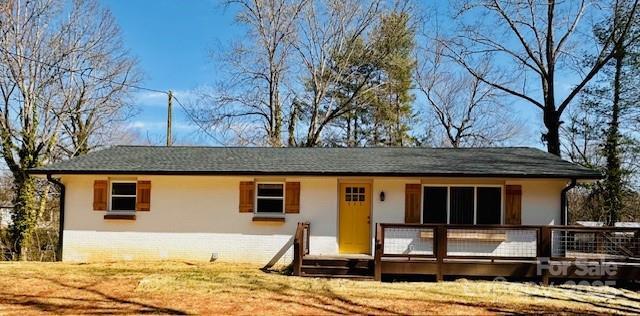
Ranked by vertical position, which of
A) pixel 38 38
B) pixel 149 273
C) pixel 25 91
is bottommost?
pixel 149 273

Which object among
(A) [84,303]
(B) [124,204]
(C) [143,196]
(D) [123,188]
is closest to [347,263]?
(A) [84,303]

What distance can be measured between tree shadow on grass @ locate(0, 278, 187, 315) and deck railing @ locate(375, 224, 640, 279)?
482 cm

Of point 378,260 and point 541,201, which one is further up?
point 541,201

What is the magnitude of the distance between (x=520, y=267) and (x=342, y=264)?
3718 millimetres

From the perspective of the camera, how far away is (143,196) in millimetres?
12555

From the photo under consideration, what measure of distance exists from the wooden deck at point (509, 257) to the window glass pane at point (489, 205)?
67 centimetres

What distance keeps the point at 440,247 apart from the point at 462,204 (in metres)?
1.90

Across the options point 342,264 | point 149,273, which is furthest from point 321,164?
point 149,273

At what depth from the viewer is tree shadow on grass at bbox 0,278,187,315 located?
7.21m

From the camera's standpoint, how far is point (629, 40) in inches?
682

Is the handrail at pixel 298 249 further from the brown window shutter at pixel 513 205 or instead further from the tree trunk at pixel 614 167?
the tree trunk at pixel 614 167

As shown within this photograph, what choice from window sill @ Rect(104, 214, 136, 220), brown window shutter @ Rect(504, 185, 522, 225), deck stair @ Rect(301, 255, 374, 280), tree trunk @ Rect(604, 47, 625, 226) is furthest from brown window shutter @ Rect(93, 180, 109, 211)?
tree trunk @ Rect(604, 47, 625, 226)

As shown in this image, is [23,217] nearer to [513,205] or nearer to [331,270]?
[331,270]

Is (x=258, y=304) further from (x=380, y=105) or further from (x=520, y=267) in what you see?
(x=380, y=105)
